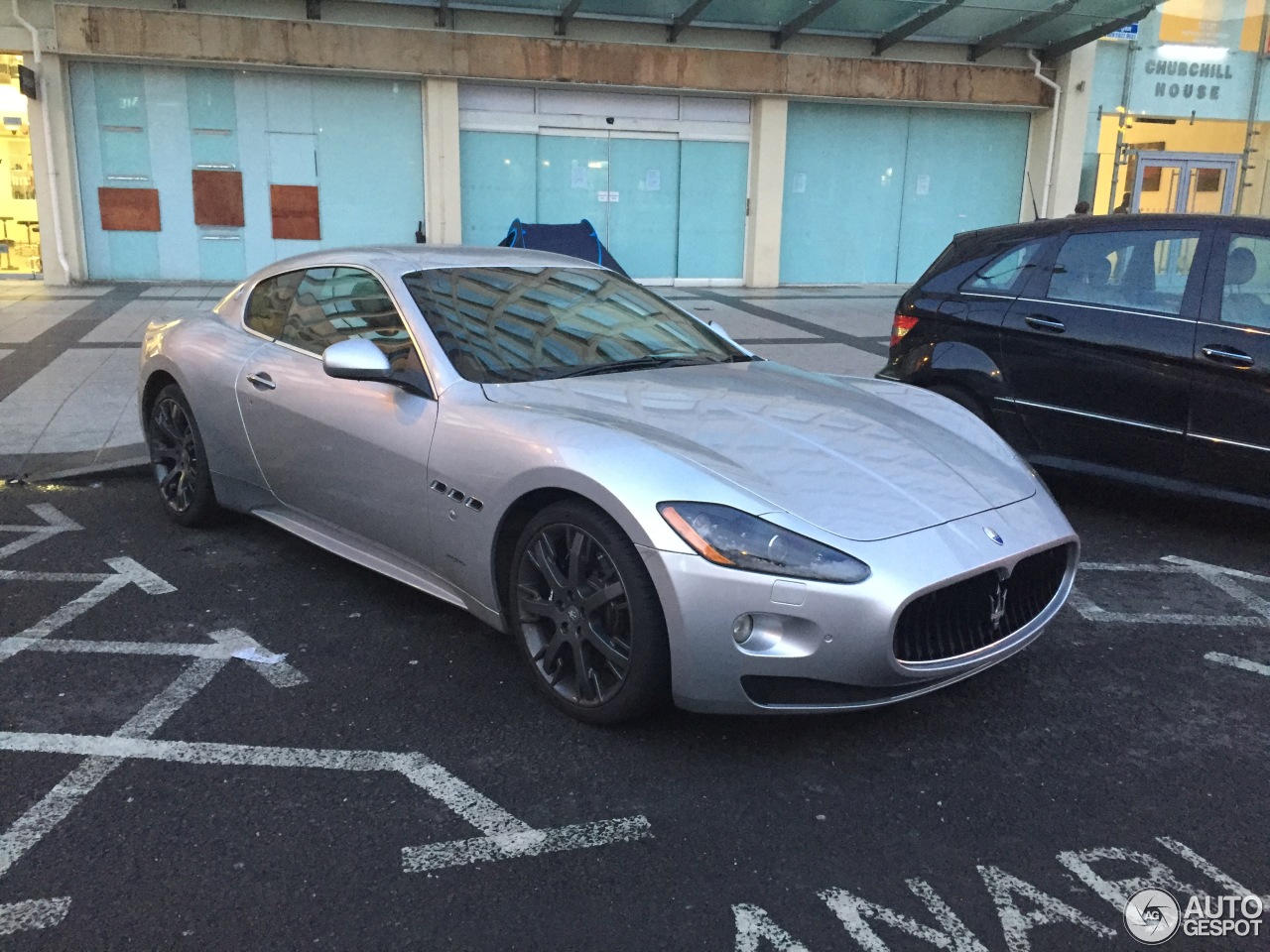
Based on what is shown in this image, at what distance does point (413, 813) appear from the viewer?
290 centimetres

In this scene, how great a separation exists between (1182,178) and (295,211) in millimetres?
15091

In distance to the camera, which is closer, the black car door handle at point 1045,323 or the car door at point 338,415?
the car door at point 338,415

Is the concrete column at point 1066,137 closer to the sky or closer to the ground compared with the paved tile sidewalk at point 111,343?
closer to the sky

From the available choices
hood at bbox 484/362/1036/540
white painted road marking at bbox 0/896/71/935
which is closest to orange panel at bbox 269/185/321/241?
hood at bbox 484/362/1036/540

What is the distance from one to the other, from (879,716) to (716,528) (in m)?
0.96

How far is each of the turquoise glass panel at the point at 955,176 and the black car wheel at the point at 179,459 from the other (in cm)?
1571

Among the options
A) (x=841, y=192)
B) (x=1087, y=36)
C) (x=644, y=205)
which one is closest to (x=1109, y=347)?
(x=644, y=205)

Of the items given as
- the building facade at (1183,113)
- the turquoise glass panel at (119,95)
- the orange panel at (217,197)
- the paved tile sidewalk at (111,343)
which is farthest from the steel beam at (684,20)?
the turquoise glass panel at (119,95)

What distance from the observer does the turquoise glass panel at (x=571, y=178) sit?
55.7 ft

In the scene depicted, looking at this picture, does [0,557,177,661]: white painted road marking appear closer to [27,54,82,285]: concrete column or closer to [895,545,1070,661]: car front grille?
[895,545,1070,661]: car front grille

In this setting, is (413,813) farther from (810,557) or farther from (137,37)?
(137,37)

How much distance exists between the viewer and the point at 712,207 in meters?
18.0

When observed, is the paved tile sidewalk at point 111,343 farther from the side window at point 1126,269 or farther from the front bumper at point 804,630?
the side window at point 1126,269

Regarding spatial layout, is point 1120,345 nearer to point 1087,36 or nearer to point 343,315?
point 343,315
